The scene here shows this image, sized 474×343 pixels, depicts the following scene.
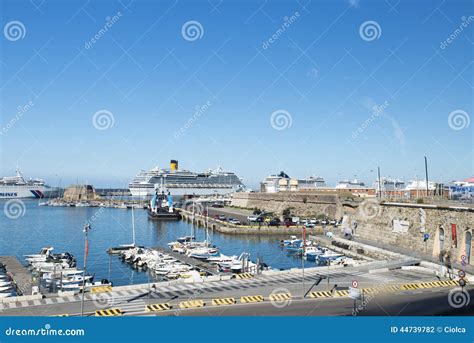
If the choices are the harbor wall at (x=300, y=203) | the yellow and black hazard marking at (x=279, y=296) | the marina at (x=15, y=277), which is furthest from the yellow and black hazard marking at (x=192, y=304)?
the harbor wall at (x=300, y=203)

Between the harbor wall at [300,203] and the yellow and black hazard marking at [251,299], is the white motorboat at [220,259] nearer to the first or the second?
the yellow and black hazard marking at [251,299]

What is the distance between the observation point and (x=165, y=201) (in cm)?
5528

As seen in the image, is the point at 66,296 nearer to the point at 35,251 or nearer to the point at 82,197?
the point at 35,251

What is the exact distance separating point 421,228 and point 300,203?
28.0 meters

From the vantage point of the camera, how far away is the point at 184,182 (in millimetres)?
87562

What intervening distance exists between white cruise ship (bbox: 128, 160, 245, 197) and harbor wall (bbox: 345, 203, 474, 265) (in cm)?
6186

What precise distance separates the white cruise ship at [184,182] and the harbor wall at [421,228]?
2436 inches

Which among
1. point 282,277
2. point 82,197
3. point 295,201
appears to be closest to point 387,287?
point 282,277

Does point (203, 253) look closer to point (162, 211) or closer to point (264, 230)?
point (264, 230)

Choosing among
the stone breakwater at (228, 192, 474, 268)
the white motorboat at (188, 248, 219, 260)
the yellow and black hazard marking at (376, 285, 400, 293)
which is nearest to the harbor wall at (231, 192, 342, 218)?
the stone breakwater at (228, 192, 474, 268)

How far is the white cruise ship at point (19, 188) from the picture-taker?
9081cm

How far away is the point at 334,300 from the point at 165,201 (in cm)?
4466

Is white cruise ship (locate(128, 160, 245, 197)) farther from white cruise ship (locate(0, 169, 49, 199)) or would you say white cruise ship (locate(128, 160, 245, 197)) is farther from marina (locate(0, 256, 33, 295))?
marina (locate(0, 256, 33, 295))

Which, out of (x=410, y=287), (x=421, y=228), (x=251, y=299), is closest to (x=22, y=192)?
(x=421, y=228)
